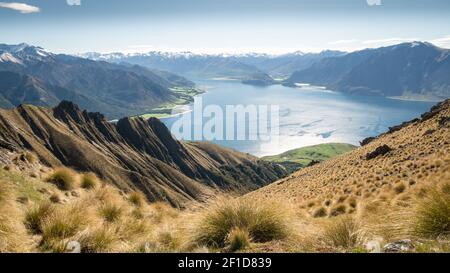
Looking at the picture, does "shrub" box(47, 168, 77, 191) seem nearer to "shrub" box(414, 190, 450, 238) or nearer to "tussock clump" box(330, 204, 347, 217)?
"tussock clump" box(330, 204, 347, 217)

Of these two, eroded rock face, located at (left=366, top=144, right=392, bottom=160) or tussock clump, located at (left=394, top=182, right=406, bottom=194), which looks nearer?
tussock clump, located at (left=394, top=182, right=406, bottom=194)

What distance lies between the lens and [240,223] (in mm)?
9352

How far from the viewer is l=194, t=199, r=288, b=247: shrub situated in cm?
910

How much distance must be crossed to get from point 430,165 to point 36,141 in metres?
105

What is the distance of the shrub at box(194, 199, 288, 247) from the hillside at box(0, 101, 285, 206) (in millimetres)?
43932

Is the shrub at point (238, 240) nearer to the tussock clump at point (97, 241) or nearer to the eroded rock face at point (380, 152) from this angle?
the tussock clump at point (97, 241)

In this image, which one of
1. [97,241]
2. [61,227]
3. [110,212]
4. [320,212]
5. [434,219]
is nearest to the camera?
[434,219]

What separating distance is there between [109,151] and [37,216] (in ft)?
451

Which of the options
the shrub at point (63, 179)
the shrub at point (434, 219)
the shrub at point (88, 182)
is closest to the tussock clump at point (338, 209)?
the shrub at point (434, 219)

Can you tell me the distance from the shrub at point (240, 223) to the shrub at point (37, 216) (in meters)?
3.81

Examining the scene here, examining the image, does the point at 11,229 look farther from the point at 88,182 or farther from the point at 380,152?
the point at 380,152

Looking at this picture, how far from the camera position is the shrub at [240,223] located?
29.9 ft

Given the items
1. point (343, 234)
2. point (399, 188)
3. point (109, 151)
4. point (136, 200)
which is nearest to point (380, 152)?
point (399, 188)

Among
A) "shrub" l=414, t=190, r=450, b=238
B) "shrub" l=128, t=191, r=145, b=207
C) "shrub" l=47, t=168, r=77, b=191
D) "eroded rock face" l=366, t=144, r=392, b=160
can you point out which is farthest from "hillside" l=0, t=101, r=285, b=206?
"shrub" l=414, t=190, r=450, b=238
